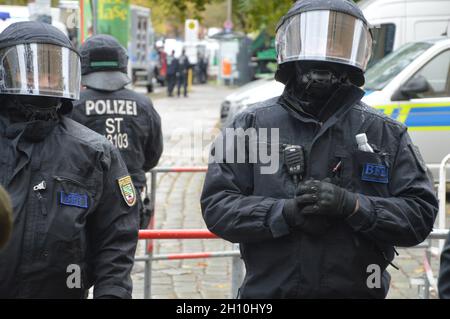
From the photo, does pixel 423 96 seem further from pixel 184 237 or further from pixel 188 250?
pixel 184 237

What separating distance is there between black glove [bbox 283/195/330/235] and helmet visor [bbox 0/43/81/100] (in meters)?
0.94

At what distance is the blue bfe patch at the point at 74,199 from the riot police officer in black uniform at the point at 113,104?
303 cm

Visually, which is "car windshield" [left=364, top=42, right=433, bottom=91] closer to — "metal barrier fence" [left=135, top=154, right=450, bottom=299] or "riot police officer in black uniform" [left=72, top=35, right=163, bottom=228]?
"metal barrier fence" [left=135, top=154, right=450, bottom=299]

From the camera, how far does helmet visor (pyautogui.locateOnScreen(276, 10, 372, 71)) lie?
3344mm

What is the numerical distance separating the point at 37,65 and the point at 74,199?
0.54 m

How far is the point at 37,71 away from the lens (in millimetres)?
3340

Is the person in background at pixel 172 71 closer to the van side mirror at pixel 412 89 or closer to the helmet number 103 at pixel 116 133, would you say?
the van side mirror at pixel 412 89

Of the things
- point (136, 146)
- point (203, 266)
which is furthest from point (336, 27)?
point (203, 266)

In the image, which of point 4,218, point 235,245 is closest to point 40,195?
point 4,218

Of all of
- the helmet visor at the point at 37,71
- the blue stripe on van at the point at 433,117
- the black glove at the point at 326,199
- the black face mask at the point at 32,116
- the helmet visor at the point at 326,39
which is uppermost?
the helmet visor at the point at 326,39

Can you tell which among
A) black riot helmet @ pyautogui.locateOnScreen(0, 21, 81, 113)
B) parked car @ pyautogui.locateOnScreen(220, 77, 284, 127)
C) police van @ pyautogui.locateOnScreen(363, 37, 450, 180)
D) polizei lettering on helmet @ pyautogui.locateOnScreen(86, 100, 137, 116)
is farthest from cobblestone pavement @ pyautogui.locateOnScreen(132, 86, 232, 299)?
black riot helmet @ pyautogui.locateOnScreen(0, 21, 81, 113)

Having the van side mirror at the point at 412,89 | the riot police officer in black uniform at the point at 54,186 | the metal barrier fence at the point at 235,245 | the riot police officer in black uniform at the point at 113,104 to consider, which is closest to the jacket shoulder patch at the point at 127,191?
the riot police officer in black uniform at the point at 54,186

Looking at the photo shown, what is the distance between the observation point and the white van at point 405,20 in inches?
512
